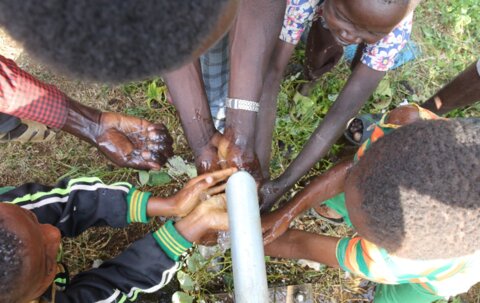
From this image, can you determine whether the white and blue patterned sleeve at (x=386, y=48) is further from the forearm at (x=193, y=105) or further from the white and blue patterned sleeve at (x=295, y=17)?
the forearm at (x=193, y=105)

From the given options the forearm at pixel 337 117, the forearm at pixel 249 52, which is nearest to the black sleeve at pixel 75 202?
the forearm at pixel 249 52

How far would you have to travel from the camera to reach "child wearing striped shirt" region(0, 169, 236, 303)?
1518mm

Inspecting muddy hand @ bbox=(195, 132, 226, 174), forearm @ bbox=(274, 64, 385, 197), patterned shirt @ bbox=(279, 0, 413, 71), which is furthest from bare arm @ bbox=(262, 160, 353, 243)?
patterned shirt @ bbox=(279, 0, 413, 71)

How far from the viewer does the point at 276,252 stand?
2061mm

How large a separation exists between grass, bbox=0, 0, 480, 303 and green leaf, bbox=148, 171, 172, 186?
0.19ft

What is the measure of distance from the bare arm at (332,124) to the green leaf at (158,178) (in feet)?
2.65

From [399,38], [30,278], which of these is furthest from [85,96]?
[399,38]

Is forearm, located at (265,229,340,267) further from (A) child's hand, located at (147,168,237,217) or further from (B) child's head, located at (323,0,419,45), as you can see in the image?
(B) child's head, located at (323,0,419,45)

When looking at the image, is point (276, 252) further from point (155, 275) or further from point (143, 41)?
point (143, 41)

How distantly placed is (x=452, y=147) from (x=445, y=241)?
310 mm

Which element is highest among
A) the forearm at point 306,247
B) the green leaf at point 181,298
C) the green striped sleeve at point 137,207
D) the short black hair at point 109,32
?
the short black hair at point 109,32

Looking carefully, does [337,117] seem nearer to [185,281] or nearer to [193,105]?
[193,105]

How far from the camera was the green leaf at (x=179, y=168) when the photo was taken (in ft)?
8.20

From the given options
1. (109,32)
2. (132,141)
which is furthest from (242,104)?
(109,32)
